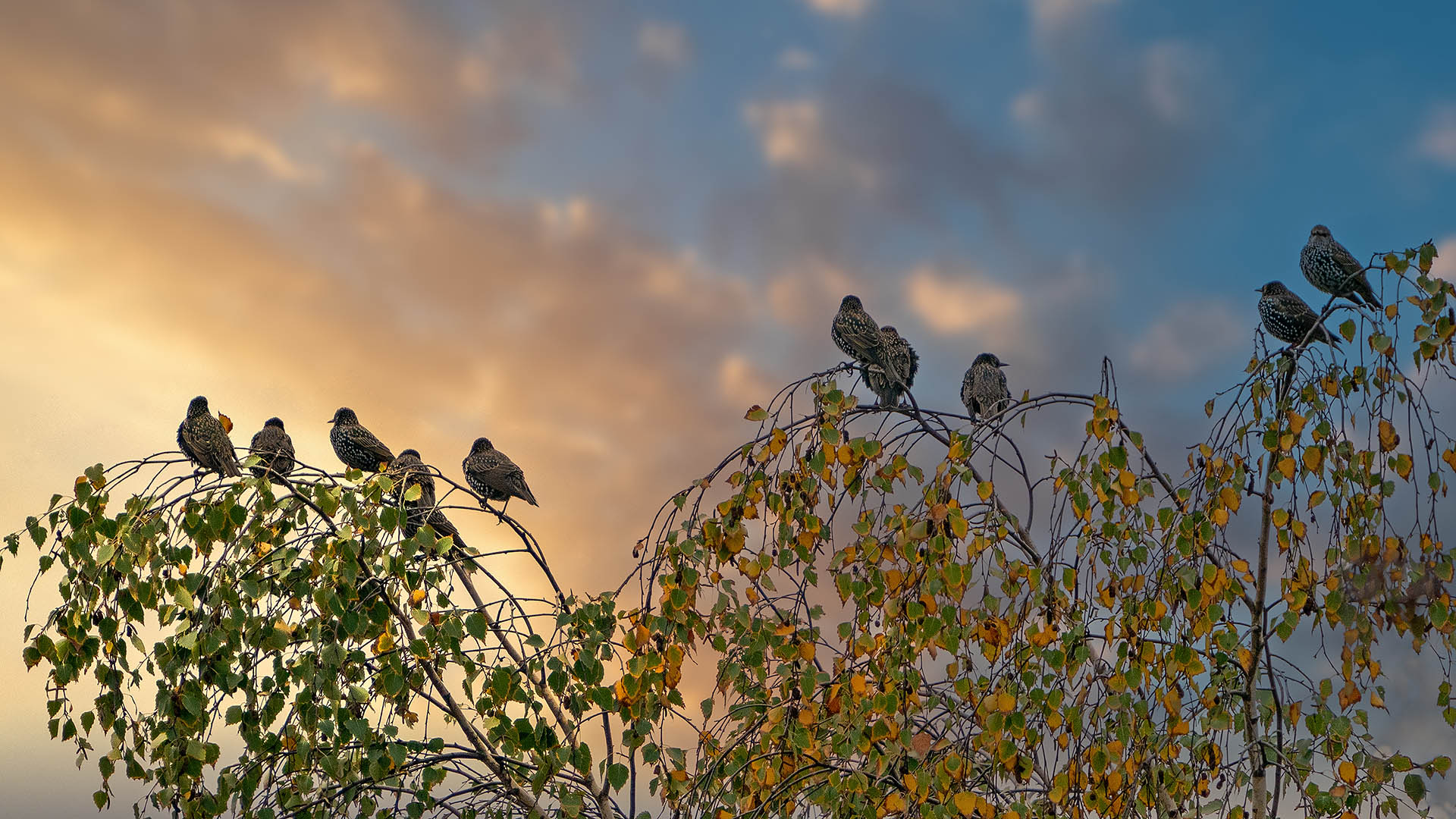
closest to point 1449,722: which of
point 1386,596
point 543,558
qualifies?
point 1386,596

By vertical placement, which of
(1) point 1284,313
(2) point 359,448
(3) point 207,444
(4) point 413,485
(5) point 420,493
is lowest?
(5) point 420,493

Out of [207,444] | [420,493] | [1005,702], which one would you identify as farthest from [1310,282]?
[207,444]

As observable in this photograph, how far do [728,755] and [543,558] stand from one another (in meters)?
1.17

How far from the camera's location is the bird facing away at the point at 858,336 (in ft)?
17.9

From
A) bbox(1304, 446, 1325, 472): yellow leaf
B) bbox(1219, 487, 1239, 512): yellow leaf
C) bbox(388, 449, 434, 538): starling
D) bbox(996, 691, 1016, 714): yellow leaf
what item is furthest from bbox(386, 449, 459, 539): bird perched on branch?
bbox(1304, 446, 1325, 472): yellow leaf

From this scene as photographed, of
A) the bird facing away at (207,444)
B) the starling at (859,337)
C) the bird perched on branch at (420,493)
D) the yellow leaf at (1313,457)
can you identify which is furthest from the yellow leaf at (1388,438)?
the bird facing away at (207,444)

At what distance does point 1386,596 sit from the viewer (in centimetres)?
371

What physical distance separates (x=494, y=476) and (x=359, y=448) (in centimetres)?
79

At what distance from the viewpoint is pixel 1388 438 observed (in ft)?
12.1

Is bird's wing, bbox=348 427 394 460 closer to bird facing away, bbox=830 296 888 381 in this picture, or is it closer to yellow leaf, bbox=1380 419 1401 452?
bird facing away, bbox=830 296 888 381

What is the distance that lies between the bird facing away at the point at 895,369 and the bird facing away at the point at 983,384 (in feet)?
Result: 1.04

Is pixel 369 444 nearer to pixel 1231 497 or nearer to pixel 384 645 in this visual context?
pixel 384 645

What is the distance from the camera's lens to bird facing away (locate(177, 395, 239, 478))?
215 inches

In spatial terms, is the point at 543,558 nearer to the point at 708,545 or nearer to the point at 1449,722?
the point at 708,545
